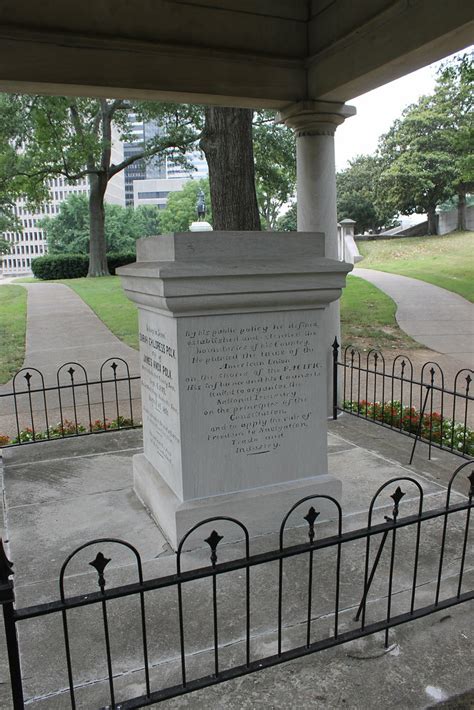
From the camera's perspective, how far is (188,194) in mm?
69312

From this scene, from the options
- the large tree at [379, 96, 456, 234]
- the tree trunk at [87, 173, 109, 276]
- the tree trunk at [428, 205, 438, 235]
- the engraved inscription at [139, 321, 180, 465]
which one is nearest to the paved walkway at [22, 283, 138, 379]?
the engraved inscription at [139, 321, 180, 465]

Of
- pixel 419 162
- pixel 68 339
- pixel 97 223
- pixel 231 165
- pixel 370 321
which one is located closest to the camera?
pixel 231 165

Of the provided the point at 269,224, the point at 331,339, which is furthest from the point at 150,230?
the point at 331,339

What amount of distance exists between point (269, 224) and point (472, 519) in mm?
57108

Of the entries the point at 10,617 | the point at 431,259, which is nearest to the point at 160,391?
the point at 10,617

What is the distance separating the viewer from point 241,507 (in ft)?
13.9

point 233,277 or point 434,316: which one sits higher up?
point 233,277

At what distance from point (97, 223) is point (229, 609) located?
2781 cm

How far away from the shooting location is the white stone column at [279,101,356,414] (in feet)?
22.5

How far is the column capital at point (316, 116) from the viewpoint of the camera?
6.79 m

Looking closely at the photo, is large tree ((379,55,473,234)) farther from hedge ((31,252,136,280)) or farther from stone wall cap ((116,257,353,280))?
stone wall cap ((116,257,353,280))

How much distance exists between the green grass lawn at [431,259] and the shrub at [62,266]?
53.1 ft

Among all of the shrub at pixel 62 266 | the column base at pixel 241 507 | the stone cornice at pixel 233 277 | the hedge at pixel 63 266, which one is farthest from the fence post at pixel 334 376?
the shrub at pixel 62 266

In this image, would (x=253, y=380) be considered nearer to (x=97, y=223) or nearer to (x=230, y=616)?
(x=230, y=616)
